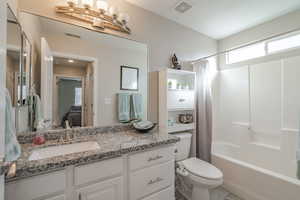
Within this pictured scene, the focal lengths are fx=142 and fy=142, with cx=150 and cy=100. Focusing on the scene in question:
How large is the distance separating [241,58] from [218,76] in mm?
486

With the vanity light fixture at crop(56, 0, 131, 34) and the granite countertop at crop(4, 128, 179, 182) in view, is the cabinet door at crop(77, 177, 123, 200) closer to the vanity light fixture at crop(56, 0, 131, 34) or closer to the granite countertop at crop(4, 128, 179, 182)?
the granite countertop at crop(4, 128, 179, 182)

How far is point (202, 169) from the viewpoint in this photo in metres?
1.62

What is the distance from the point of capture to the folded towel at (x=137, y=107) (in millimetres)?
1799

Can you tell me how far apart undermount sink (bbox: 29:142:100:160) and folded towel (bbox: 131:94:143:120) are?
0.65 m

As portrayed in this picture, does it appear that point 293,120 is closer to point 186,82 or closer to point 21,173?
point 186,82

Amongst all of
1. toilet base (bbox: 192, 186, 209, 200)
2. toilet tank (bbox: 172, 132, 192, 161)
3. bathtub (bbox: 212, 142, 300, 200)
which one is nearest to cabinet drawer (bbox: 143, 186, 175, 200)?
→ toilet base (bbox: 192, 186, 209, 200)

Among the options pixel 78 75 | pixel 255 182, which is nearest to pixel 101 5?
pixel 78 75

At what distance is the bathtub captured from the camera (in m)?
1.45

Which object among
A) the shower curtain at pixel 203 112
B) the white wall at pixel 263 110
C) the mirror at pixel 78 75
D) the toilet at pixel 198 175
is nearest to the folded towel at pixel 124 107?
the mirror at pixel 78 75

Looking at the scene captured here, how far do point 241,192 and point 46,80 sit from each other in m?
2.58

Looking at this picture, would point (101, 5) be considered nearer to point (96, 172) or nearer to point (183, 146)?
point (96, 172)

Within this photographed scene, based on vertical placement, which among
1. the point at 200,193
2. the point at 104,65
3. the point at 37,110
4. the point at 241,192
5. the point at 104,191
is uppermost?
the point at 104,65

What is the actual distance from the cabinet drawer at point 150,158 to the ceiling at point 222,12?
172cm

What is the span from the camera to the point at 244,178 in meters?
1.80
